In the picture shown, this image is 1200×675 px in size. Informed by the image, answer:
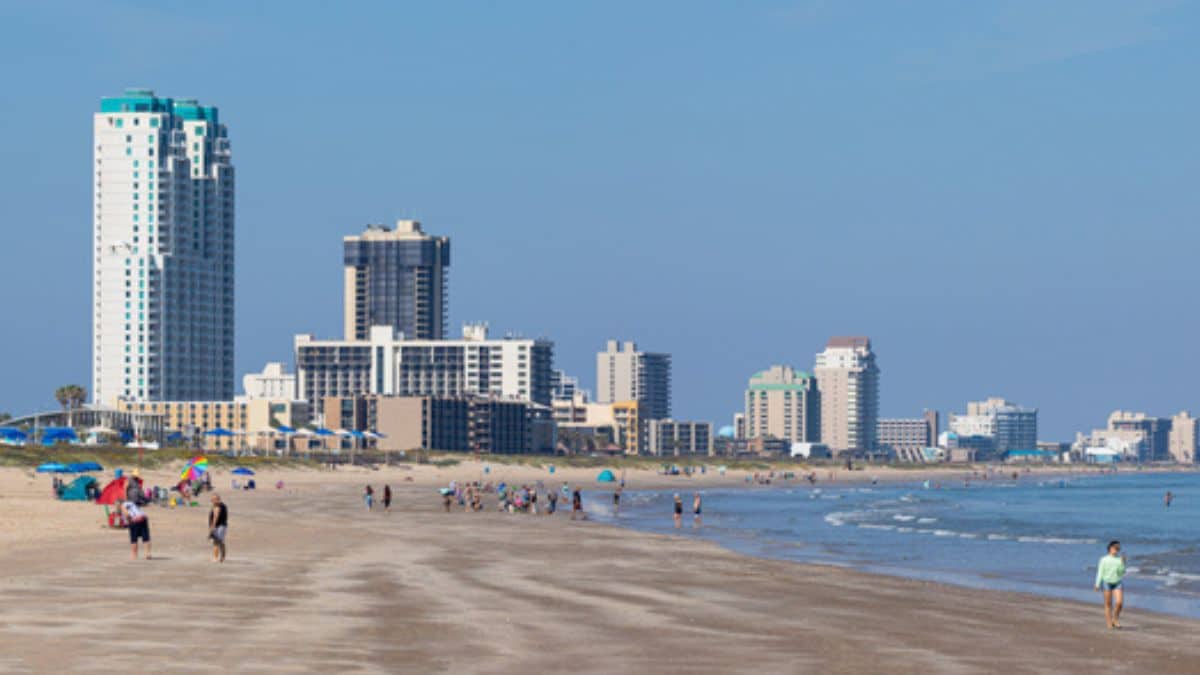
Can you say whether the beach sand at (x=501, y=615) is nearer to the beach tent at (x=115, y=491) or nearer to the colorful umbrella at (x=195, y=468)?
the beach tent at (x=115, y=491)

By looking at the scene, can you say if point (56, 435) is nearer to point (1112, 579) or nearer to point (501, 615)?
point (501, 615)

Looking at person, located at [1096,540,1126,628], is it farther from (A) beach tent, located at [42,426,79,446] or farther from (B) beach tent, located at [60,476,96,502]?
(A) beach tent, located at [42,426,79,446]

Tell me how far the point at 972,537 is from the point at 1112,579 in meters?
45.8

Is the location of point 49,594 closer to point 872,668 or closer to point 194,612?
point 194,612

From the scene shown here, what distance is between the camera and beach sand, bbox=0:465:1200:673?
25.0m

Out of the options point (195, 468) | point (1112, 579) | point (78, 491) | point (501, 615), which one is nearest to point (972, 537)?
point (195, 468)

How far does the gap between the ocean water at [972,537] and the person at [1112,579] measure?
707 centimetres

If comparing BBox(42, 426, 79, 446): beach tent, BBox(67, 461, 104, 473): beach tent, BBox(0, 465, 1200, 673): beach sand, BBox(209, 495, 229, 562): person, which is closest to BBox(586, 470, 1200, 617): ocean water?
BBox(0, 465, 1200, 673): beach sand

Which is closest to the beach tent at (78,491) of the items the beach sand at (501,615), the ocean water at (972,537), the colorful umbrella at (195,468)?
the colorful umbrella at (195,468)

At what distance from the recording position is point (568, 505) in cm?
11344

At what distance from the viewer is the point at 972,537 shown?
7731 cm

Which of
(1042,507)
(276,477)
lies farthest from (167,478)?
(1042,507)

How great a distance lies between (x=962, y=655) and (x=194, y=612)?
1396 cm

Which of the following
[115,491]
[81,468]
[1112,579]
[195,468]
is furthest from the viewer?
[81,468]
